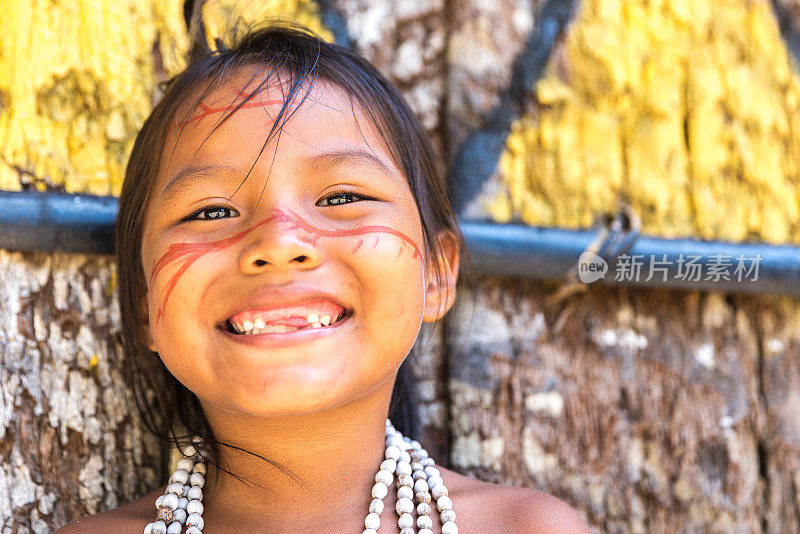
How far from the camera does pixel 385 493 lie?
60.9 inches

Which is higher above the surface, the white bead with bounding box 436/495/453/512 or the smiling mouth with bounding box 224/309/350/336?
the smiling mouth with bounding box 224/309/350/336

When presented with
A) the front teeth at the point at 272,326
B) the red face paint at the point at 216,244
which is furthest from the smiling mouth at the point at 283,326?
the red face paint at the point at 216,244

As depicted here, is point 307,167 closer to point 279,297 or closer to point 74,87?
point 279,297

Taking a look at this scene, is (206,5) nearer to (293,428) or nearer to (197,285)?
(197,285)

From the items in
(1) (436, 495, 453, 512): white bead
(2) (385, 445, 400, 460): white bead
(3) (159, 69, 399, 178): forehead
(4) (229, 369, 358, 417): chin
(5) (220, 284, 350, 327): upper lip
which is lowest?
(1) (436, 495, 453, 512): white bead

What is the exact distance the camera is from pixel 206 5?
6.11ft

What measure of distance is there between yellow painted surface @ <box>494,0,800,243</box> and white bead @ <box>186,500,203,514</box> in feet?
3.08

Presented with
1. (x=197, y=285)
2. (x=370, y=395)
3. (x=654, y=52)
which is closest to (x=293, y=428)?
(x=370, y=395)

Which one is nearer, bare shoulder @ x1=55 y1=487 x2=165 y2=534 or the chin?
→ the chin

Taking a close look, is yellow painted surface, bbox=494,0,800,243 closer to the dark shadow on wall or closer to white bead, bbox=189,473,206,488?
the dark shadow on wall

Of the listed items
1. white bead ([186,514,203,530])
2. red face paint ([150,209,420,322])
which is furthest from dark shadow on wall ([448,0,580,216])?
white bead ([186,514,203,530])

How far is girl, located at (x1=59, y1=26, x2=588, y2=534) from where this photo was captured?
4.43 ft

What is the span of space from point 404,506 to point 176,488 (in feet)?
1.47

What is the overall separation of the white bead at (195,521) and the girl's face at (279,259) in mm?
274
